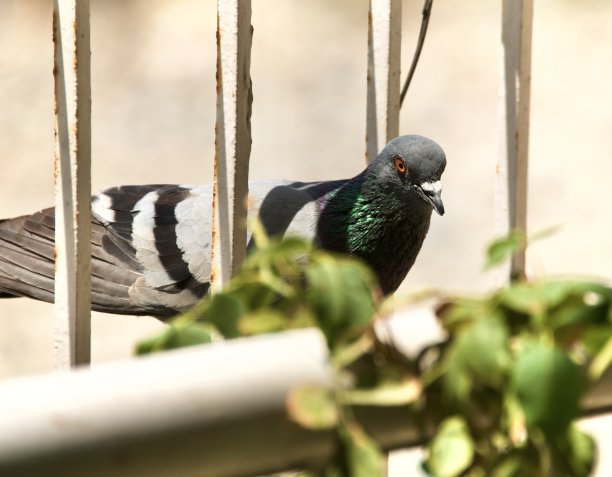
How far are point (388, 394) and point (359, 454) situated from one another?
6 centimetres

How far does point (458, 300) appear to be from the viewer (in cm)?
91

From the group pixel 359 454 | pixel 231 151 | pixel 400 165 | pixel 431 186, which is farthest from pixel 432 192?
pixel 359 454

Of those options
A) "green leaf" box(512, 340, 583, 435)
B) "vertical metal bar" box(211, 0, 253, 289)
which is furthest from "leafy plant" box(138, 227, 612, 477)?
"vertical metal bar" box(211, 0, 253, 289)

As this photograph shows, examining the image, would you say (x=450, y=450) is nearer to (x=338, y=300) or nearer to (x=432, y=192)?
(x=338, y=300)

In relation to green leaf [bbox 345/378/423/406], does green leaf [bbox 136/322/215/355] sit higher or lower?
higher

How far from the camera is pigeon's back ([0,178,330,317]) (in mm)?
4031

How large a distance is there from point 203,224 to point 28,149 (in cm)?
512

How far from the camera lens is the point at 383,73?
7.97 feet

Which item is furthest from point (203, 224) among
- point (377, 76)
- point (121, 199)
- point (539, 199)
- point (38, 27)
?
point (38, 27)

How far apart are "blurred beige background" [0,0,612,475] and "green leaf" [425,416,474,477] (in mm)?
5560

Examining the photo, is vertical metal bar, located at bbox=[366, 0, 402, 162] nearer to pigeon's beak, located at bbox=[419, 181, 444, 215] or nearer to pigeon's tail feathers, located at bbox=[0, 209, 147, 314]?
pigeon's beak, located at bbox=[419, 181, 444, 215]

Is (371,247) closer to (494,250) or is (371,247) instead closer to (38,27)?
(494,250)

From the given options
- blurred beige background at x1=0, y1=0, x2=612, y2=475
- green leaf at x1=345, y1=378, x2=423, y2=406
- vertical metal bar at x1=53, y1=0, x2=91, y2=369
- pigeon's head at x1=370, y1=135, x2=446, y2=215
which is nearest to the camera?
green leaf at x1=345, y1=378, x2=423, y2=406

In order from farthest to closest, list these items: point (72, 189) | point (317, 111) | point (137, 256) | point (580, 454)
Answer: point (317, 111), point (137, 256), point (72, 189), point (580, 454)
